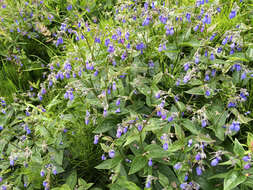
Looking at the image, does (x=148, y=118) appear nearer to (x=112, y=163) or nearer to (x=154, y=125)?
(x=154, y=125)

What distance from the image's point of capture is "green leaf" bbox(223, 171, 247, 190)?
2012 mm

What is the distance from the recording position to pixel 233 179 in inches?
81.1

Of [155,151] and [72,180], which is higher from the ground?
[155,151]

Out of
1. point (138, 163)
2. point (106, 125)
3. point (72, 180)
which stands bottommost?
point (72, 180)

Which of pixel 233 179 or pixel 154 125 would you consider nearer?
pixel 233 179

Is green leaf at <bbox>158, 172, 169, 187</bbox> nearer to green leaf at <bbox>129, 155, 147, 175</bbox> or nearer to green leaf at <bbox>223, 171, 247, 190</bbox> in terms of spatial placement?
green leaf at <bbox>129, 155, 147, 175</bbox>

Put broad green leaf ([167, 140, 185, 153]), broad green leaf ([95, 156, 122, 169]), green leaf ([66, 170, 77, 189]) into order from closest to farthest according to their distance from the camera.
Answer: broad green leaf ([167, 140, 185, 153]), broad green leaf ([95, 156, 122, 169]), green leaf ([66, 170, 77, 189])

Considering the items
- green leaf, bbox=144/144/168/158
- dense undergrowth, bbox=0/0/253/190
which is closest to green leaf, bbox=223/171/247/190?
dense undergrowth, bbox=0/0/253/190

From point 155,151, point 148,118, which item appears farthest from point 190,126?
point 148,118

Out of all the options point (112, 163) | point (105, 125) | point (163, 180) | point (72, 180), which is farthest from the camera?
point (105, 125)

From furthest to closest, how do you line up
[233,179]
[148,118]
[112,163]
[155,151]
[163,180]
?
[112,163], [155,151], [163,180], [148,118], [233,179]

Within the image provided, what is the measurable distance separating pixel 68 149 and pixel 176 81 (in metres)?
1.47

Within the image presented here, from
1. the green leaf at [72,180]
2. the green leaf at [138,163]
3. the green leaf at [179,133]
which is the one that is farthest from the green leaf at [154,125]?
the green leaf at [72,180]

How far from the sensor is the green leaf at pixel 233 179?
2.01 metres
